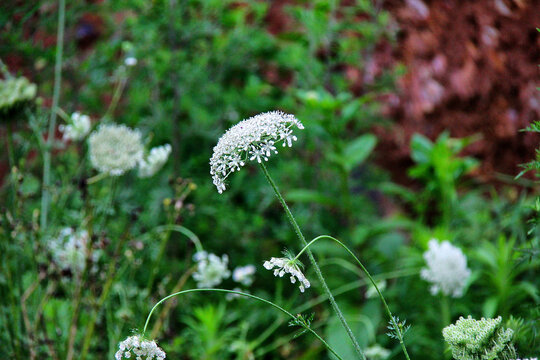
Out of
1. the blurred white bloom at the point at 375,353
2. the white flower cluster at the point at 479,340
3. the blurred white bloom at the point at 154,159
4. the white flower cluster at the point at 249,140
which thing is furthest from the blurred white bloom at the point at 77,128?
the white flower cluster at the point at 479,340

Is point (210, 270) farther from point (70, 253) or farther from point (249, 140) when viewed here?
point (249, 140)

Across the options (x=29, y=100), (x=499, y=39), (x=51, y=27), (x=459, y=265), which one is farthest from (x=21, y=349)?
(x=499, y=39)

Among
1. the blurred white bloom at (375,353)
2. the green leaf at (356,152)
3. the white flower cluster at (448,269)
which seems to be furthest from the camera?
the green leaf at (356,152)

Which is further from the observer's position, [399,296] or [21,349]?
[399,296]

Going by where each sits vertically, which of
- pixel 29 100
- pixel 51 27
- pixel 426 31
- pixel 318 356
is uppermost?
pixel 29 100

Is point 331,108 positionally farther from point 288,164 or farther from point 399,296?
point 399,296

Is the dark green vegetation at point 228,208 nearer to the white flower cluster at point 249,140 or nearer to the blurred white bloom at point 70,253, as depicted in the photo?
the blurred white bloom at point 70,253

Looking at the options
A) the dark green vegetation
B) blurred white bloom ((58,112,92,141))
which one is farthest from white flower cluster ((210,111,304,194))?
blurred white bloom ((58,112,92,141))
